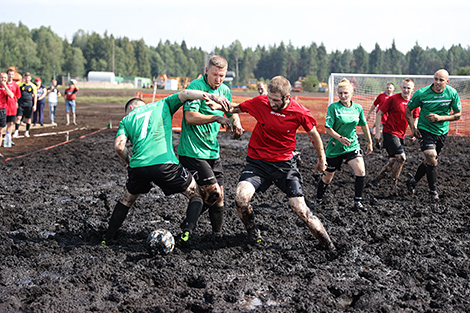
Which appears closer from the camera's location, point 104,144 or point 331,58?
point 104,144

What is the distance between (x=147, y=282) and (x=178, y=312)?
0.73 m

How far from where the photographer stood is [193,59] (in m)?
186

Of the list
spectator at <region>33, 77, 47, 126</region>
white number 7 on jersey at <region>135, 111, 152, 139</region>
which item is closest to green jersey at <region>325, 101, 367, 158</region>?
white number 7 on jersey at <region>135, 111, 152, 139</region>

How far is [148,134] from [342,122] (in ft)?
11.3

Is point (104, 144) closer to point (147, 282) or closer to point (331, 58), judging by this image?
point (147, 282)

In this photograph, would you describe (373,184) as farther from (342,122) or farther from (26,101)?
(26,101)

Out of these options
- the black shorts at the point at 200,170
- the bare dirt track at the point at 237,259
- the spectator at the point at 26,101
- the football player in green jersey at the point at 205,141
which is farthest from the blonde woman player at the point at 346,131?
the spectator at the point at 26,101

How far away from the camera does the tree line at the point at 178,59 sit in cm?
11912

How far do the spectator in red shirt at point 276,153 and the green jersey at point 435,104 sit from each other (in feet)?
12.0

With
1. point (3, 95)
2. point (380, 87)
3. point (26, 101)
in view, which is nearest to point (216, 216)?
point (3, 95)

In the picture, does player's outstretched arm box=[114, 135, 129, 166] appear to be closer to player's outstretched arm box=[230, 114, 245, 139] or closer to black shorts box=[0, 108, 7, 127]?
player's outstretched arm box=[230, 114, 245, 139]

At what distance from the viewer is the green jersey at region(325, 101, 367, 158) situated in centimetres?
729

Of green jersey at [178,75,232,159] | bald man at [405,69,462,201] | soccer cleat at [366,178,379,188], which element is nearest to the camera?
green jersey at [178,75,232,159]

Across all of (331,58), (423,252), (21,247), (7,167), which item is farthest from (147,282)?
(331,58)
